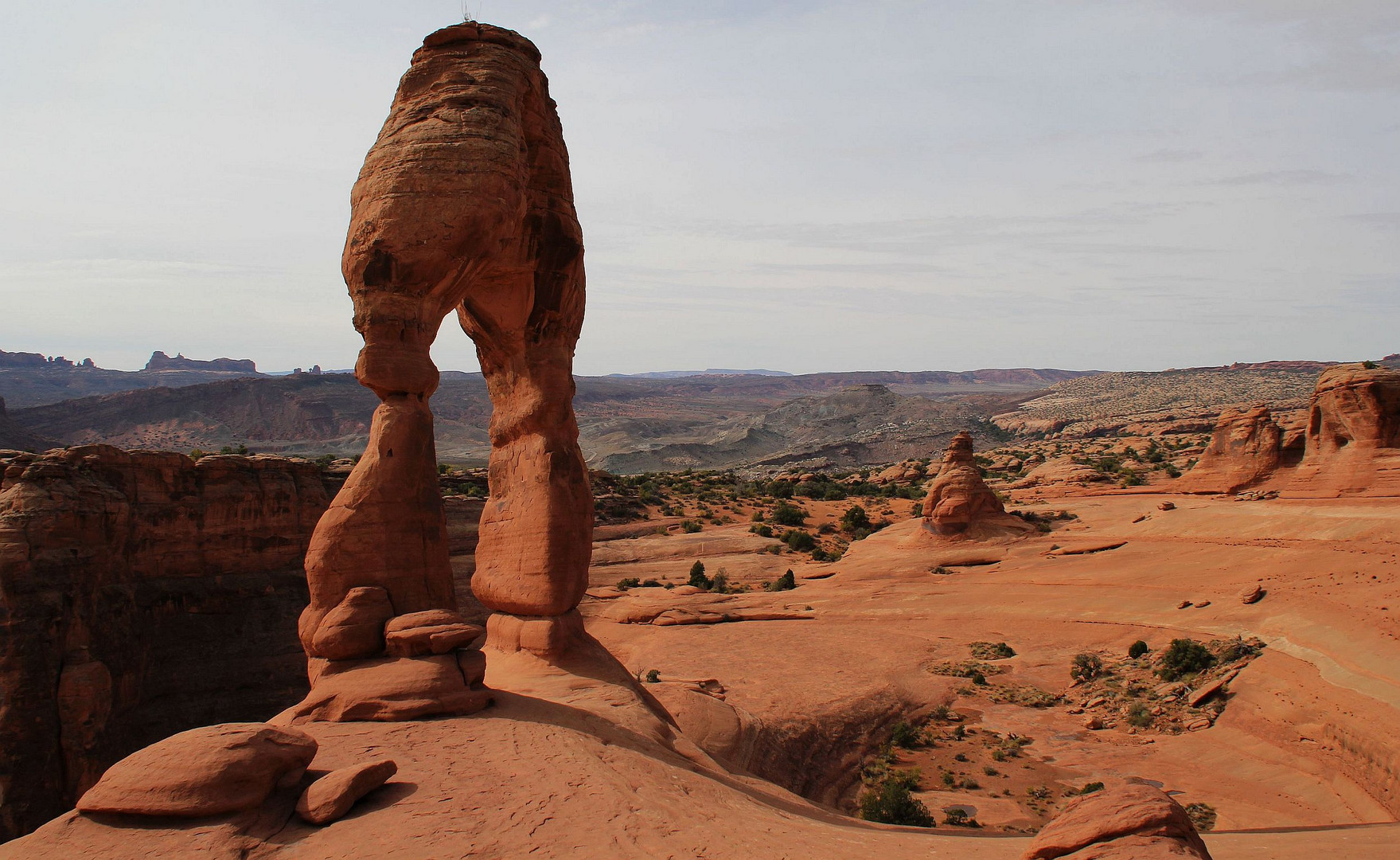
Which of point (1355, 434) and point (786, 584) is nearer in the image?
point (1355, 434)

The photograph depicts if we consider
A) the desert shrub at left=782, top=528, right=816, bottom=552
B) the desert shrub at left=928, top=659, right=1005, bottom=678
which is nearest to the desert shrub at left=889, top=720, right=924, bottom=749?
the desert shrub at left=928, top=659, right=1005, bottom=678

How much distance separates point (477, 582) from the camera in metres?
12.2

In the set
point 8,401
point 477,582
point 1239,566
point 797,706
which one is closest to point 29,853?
point 477,582

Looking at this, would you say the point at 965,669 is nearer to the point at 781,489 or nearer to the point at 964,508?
the point at 964,508

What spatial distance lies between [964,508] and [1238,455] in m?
11.2

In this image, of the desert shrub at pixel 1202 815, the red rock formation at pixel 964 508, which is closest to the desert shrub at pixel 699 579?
the red rock formation at pixel 964 508

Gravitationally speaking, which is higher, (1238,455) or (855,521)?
(1238,455)

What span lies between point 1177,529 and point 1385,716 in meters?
15.5

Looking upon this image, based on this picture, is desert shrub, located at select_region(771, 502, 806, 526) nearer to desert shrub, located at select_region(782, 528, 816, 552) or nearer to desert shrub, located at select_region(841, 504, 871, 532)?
desert shrub, located at select_region(841, 504, 871, 532)

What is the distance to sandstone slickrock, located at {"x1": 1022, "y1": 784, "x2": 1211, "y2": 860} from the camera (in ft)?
19.2

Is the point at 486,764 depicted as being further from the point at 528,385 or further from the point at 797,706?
the point at 797,706

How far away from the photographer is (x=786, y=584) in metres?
29.8

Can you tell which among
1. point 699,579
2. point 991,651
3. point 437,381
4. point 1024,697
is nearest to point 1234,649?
point 1024,697

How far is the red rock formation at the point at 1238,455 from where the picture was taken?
3100 cm
